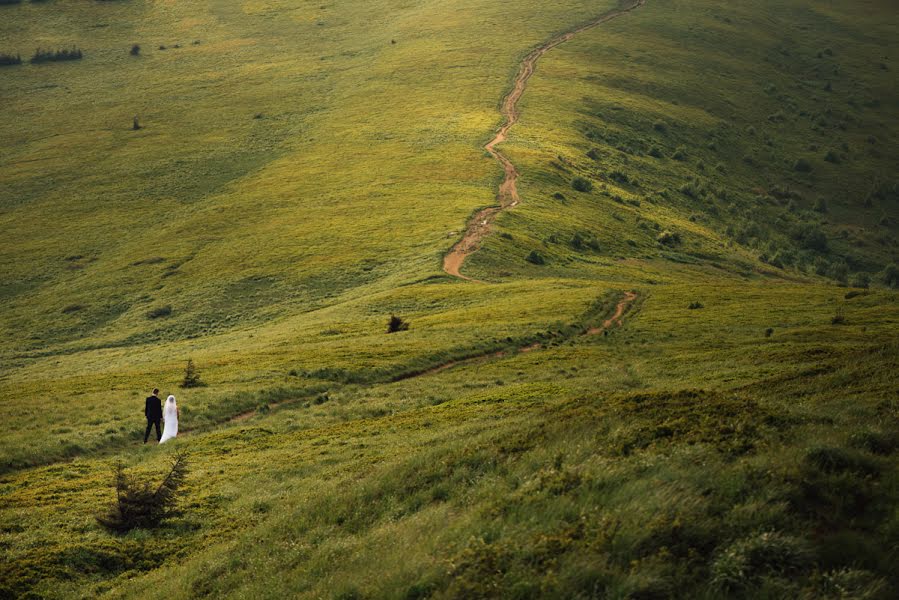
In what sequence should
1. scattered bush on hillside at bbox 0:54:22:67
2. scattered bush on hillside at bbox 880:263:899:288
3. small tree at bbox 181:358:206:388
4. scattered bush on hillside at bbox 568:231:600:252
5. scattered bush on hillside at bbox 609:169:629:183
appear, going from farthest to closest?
1. scattered bush on hillside at bbox 0:54:22:67
2. scattered bush on hillside at bbox 609:169:629:183
3. scattered bush on hillside at bbox 880:263:899:288
4. scattered bush on hillside at bbox 568:231:600:252
5. small tree at bbox 181:358:206:388

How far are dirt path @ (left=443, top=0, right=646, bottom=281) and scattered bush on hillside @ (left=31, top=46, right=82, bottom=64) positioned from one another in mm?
101473

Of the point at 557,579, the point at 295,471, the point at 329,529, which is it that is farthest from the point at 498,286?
the point at 557,579

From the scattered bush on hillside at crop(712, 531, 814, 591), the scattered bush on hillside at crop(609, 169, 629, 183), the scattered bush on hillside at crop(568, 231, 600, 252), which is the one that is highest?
the scattered bush on hillside at crop(712, 531, 814, 591)

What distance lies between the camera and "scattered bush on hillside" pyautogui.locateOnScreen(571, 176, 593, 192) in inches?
3605

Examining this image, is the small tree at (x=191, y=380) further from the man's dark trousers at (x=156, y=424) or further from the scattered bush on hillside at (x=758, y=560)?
the scattered bush on hillside at (x=758, y=560)

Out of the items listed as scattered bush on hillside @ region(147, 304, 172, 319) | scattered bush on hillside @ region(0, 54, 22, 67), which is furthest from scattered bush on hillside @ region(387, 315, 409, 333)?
scattered bush on hillside @ region(0, 54, 22, 67)

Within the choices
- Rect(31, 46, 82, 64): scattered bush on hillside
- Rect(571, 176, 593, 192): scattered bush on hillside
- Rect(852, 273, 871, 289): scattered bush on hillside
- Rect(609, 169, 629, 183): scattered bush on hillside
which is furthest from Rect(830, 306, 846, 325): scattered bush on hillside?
Rect(31, 46, 82, 64): scattered bush on hillside

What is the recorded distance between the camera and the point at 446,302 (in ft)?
177

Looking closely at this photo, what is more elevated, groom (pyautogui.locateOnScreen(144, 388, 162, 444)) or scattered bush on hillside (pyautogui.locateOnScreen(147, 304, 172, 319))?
groom (pyautogui.locateOnScreen(144, 388, 162, 444))

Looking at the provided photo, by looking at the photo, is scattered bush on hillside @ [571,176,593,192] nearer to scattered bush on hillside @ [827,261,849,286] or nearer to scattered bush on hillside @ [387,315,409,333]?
scattered bush on hillside @ [827,261,849,286]

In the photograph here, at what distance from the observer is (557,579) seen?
9703 millimetres

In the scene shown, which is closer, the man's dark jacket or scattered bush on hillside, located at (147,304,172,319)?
the man's dark jacket

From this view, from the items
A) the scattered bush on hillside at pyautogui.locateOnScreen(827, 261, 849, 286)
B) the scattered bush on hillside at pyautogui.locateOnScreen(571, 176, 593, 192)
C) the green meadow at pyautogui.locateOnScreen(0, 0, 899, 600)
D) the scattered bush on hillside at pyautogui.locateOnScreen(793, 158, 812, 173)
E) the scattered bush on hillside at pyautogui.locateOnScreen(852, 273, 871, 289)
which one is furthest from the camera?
the scattered bush on hillside at pyautogui.locateOnScreen(793, 158, 812, 173)

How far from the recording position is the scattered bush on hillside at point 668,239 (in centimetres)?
8012
